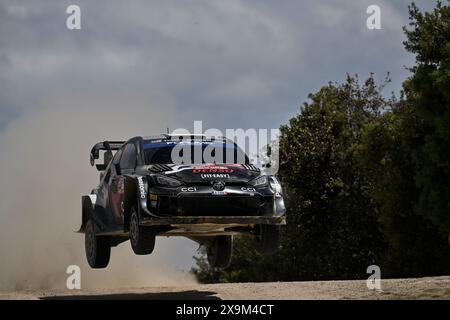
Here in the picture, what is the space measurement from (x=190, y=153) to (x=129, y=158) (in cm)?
109

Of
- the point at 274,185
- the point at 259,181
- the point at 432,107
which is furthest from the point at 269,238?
the point at 432,107

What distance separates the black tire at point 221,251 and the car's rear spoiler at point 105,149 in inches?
107

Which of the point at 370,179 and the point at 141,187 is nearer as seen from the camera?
the point at 141,187

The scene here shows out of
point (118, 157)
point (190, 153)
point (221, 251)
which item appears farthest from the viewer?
point (221, 251)

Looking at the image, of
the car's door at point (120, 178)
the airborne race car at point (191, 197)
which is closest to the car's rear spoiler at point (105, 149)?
the car's door at point (120, 178)

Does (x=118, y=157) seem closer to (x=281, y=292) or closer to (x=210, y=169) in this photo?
(x=210, y=169)

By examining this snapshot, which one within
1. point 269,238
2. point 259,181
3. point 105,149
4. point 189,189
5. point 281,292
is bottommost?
point 281,292

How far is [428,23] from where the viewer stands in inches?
1458

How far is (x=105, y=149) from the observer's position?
16.9 m

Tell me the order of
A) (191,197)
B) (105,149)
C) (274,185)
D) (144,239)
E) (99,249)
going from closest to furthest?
(191,197), (144,239), (274,185), (105,149), (99,249)

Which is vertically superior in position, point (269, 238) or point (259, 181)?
point (259, 181)

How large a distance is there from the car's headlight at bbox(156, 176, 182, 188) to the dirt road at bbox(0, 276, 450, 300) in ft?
9.99

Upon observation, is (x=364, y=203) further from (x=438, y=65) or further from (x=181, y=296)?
(x=181, y=296)

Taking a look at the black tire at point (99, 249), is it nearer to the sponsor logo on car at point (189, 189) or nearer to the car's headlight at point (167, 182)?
the car's headlight at point (167, 182)
